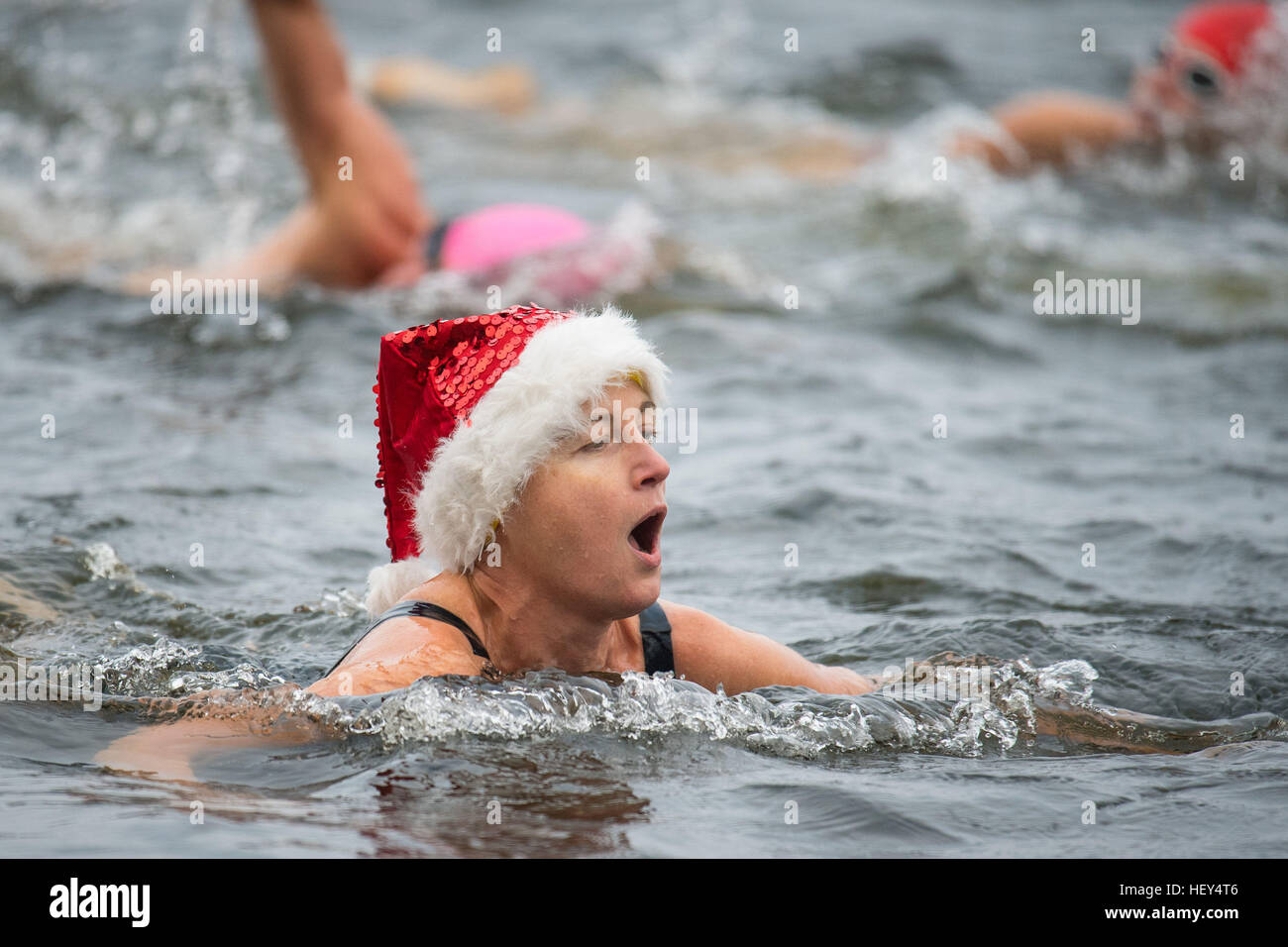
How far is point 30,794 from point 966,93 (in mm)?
12682

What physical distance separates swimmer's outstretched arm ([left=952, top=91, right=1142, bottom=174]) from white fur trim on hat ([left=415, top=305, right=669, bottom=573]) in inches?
332

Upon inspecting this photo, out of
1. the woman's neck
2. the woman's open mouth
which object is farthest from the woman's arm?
the woman's open mouth

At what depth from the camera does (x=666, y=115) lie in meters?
13.3

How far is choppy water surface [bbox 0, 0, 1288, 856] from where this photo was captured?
329cm

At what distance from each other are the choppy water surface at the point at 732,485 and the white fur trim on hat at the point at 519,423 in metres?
0.40

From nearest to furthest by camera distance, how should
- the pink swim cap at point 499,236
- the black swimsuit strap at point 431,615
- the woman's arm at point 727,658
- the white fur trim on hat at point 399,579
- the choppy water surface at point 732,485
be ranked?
the choppy water surface at point 732,485 → the black swimsuit strap at point 431,615 → the white fur trim on hat at point 399,579 → the woman's arm at point 727,658 → the pink swim cap at point 499,236

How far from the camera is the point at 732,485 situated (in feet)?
20.6

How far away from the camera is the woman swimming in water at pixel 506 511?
345cm

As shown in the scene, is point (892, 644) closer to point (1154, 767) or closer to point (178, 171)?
point (1154, 767)

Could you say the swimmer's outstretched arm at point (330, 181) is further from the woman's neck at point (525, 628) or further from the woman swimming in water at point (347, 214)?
the woman's neck at point (525, 628)

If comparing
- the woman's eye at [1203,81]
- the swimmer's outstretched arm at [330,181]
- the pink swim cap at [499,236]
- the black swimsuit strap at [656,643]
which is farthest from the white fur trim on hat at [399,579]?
the woman's eye at [1203,81]

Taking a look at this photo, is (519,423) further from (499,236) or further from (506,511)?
(499,236)

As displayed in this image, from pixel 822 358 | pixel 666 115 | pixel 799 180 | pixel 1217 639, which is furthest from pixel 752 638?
pixel 666 115

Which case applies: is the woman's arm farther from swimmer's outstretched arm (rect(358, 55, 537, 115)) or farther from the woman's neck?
swimmer's outstretched arm (rect(358, 55, 537, 115))
